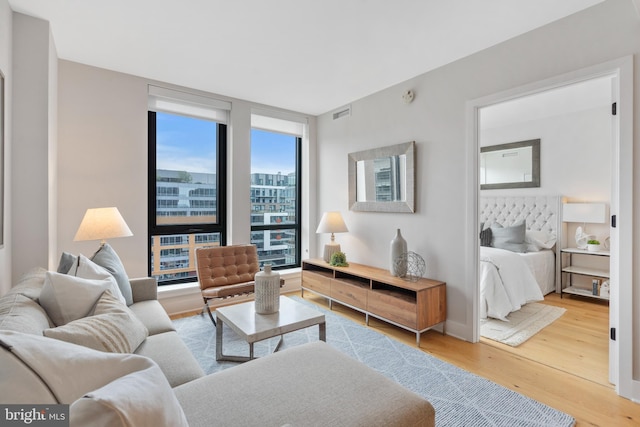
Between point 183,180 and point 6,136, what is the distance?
1761 mm

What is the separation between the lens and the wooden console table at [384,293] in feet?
9.14

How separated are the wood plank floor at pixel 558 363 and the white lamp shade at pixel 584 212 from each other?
1.30 metres

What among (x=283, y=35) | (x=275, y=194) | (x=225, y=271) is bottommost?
(x=225, y=271)

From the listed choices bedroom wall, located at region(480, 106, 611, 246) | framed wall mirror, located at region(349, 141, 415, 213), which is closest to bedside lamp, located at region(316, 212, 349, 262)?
framed wall mirror, located at region(349, 141, 415, 213)

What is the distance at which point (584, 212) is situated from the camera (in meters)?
4.11

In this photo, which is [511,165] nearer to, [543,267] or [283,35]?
[543,267]

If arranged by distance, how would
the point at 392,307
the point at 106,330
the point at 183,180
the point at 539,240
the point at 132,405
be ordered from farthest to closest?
1. the point at 539,240
2. the point at 183,180
3. the point at 392,307
4. the point at 106,330
5. the point at 132,405

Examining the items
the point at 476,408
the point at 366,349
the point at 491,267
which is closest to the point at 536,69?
the point at 491,267

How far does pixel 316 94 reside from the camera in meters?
3.81

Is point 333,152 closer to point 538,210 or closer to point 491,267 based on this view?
point 491,267

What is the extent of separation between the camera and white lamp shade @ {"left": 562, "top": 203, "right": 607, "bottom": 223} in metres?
3.97

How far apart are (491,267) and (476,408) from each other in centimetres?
174

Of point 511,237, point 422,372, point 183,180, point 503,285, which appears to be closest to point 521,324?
point 503,285

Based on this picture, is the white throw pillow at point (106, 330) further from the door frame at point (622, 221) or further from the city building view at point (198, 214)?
the door frame at point (622, 221)
